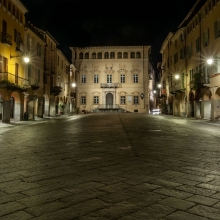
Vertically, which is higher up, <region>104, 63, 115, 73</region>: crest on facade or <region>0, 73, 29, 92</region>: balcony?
<region>104, 63, 115, 73</region>: crest on facade

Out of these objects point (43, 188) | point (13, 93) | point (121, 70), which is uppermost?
point (121, 70)

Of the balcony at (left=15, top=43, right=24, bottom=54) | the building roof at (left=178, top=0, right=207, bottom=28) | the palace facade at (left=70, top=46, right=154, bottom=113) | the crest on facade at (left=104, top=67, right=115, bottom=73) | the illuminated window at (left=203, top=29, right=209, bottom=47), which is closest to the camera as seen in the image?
the balcony at (left=15, top=43, right=24, bottom=54)

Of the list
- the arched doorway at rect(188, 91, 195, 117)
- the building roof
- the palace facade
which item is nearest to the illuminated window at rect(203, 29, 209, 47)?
the building roof

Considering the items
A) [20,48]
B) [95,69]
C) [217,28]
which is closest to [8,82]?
[20,48]

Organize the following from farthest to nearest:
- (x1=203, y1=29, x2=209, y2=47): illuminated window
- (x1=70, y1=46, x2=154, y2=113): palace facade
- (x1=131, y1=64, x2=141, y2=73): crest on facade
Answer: (x1=131, y1=64, x2=141, y2=73): crest on facade < (x1=70, y1=46, x2=154, y2=113): palace facade < (x1=203, y1=29, x2=209, y2=47): illuminated window

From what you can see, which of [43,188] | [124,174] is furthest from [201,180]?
[43,188]

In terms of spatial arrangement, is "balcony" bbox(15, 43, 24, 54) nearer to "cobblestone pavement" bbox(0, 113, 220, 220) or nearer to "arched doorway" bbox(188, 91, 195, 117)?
"arched doorway" bbox(188, 91, 195, 117)

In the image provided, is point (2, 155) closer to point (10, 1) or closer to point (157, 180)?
point (157, 180)

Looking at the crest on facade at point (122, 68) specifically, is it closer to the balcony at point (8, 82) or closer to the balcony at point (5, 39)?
the balcony at point (8, 82)

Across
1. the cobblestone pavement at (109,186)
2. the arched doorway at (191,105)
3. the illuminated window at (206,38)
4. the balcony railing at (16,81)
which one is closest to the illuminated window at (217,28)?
the illuminated window at (206,38)

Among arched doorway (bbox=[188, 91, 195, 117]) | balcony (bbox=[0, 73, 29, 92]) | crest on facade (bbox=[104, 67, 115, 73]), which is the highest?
crest on facade (bbox=[104, 67, 115, 73])

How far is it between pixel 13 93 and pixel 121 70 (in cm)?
3934

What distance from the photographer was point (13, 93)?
1073 inches

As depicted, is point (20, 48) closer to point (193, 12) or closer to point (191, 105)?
point (193, 12)
